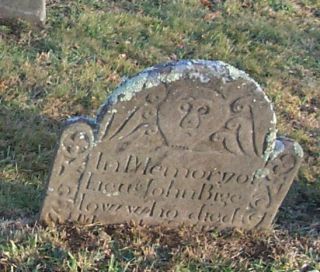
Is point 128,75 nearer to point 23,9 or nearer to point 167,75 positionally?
point 23,9

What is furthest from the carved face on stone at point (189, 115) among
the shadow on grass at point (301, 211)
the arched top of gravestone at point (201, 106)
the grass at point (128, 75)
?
the shadow on grass at point (301, 211)

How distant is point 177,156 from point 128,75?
2.53 metres

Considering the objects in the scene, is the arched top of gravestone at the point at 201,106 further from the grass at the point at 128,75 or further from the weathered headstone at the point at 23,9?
A: the weathered headstone at the point at 23,9

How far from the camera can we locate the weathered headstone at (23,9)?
714 centimetres

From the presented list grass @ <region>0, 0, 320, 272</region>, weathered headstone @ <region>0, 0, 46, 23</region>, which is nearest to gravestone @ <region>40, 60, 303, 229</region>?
grass @ <region>0, 0, 320, 272</region>

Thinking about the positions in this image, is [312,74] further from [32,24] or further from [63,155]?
[63,155]

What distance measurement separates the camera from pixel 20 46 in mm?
6883

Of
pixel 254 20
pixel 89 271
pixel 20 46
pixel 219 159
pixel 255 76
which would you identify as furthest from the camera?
pixel 254 20

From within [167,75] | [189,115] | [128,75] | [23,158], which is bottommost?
[23,158]

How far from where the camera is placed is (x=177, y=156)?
14.6 ft

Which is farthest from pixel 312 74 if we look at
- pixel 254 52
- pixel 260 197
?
pixel 260 197

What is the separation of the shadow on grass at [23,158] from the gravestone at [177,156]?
46 centimetres

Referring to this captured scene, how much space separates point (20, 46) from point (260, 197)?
3.08 metres

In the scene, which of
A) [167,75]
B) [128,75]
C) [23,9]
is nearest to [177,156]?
[167,75]
